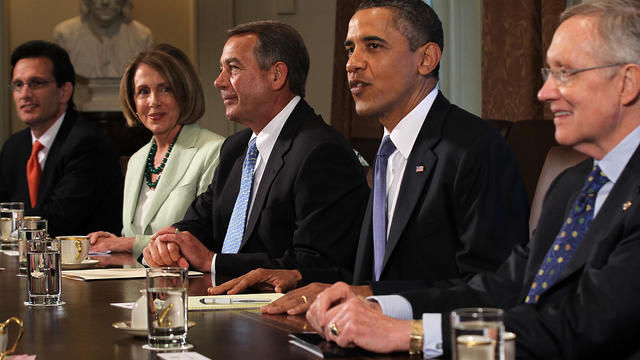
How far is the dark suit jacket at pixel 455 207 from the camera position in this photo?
2.28 m

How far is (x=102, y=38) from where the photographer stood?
8.14m

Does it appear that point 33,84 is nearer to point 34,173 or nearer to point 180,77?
point 34,173

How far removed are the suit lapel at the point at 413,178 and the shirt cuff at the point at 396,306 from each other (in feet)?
1.69

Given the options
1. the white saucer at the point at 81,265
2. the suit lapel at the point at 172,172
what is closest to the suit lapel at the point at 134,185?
the suit lapel at the point at 172,172

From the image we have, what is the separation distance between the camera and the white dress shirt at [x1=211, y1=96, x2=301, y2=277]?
3.16 meters

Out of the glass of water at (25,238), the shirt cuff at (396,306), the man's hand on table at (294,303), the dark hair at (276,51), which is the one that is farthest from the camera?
the dark hair at (276,51)

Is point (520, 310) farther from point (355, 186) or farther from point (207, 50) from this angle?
point (207, 50)

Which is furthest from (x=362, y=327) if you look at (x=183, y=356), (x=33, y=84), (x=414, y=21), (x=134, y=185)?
(x=33, y=84)

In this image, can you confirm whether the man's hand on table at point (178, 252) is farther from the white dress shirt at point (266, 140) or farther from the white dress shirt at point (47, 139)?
the white dress shirt at point (47, 139)

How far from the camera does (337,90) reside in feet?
22.4

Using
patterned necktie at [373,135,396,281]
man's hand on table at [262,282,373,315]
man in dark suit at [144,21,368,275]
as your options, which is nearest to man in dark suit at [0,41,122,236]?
man in dark suit at [144,21,368,275]

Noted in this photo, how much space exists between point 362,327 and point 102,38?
699 centimetres

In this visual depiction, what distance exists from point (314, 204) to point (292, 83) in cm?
59

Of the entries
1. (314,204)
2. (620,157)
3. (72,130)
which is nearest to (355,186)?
(314,204)
